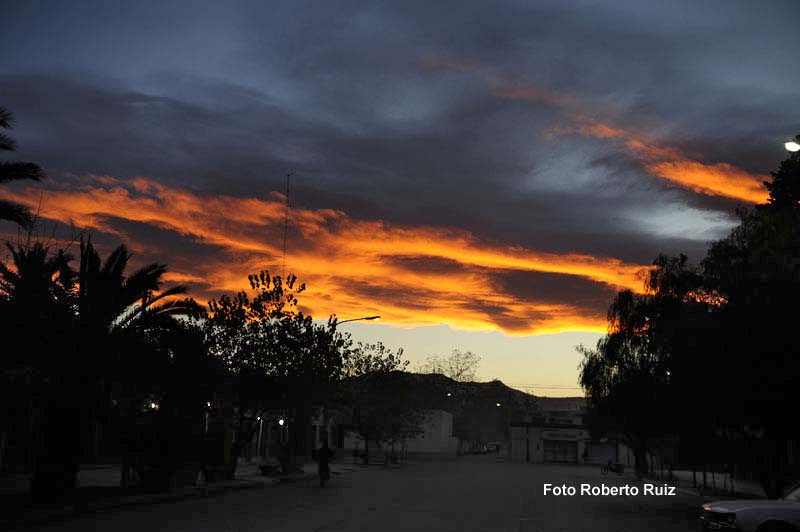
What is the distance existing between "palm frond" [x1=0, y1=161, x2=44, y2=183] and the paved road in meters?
8.44

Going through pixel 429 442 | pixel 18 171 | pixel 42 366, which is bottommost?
pixel 429 442

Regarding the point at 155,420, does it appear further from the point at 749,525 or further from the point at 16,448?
the point at 749,525

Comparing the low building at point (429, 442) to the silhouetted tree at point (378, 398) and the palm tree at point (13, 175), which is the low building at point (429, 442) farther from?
Answer: the palm tree at point (13, 175)

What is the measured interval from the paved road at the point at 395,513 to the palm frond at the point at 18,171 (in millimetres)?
8444

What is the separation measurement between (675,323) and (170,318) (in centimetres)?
1682

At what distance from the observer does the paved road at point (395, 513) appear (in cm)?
1898

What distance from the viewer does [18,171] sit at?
21750 millimetres

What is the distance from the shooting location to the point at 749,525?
1390 centimetres

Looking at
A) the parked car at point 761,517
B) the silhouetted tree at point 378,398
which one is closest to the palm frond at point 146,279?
the parked car at point 761,517

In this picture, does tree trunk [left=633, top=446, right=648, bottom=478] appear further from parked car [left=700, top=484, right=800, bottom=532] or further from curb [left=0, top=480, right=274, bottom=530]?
parked car [left=700, top=484, right=800, bottom=532]

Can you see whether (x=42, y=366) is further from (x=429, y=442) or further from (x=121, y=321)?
(x=429, y=442)

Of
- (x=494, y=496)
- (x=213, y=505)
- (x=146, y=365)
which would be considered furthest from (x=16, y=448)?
(x=494, y=496)

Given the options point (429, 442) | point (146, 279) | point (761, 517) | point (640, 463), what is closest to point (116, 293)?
point (146, 279)

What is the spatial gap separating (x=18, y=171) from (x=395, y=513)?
502 inches
